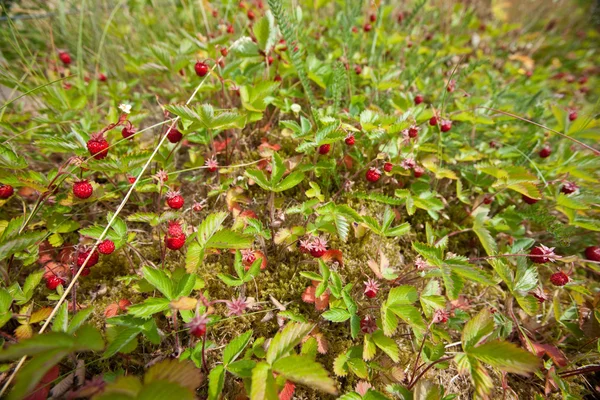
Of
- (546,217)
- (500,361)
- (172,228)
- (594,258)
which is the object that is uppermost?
(172,228)

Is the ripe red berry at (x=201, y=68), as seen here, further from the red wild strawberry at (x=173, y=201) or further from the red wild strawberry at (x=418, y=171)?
the red wild strawberry at (x=418, y=171)

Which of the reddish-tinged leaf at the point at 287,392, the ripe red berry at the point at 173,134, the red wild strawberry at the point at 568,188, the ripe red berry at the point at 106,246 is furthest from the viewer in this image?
the red wild strawberry at the point at 568,188

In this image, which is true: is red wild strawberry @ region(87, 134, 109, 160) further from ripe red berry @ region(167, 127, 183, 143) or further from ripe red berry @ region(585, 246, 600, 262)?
ripe red berry @ region(585, 246, 600, 262)

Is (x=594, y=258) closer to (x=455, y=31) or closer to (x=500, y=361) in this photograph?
(x=500, y=361)

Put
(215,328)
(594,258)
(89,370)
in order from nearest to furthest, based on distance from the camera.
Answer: (89,370), (215,328), (594,258)

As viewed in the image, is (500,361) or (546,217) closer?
(500,361)

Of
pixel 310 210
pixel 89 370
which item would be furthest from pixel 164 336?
pixel 310 210

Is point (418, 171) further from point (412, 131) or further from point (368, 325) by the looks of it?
point (368, 325)

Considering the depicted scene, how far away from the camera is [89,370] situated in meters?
1.33

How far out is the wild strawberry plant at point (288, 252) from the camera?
119cm

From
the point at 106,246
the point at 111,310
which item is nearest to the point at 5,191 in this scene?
the point at 106,246

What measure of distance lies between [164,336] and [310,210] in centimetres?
90

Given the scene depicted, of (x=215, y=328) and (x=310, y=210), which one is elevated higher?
(x=310, y=210)

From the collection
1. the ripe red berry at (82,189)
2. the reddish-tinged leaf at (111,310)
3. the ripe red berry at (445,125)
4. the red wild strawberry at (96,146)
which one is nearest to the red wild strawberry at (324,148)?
the ripe red berry at (445,125)
